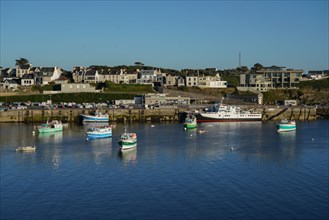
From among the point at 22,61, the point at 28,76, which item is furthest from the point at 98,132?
the point at 22,61

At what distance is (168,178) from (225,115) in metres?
42.1

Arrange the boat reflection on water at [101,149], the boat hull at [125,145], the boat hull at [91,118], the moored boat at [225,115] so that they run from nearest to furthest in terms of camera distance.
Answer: the boat reflection on water at [101,149]
the boat hull at [125,145]
the boat hull at [91,118]
the moored boat at [225,115]

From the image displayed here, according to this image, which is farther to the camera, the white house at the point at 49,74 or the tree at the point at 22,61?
the tree at the point at 22,61

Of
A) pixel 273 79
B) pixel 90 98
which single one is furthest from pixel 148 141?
pixel 273 79

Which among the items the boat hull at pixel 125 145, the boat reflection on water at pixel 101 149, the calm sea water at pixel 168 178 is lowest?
the calm sea water at pixel 168 178

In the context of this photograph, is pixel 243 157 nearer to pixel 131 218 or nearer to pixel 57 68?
pixel 131 218

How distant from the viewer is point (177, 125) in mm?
68750

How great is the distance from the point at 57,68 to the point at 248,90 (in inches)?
1523

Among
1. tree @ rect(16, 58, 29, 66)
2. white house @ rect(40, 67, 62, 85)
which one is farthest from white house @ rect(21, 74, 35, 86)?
tree @ rect(16, 58, 29, 66)

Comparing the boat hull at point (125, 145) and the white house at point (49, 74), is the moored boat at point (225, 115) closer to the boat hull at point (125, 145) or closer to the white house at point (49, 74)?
the boat hull at point (125, 145)

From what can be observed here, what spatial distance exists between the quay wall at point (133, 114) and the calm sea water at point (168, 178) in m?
18.2

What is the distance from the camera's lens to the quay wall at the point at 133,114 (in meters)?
72.6

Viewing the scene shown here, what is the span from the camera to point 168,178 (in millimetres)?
33719

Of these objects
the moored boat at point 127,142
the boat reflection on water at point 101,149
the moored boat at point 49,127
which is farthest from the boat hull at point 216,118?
the moored boat at point 127,142
